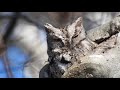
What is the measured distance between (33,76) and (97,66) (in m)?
0.71

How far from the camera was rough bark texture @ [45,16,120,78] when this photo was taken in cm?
226

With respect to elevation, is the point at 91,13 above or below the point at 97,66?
above

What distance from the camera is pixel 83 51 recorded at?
7.89 feet

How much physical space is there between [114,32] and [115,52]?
0.64ft

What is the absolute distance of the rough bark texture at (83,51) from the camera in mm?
2258

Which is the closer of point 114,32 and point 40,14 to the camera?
point 114,32

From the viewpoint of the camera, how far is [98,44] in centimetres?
247
